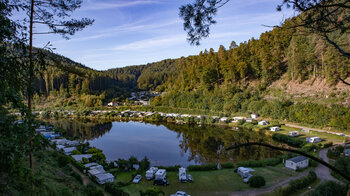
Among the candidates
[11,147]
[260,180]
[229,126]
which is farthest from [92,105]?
[11,147]

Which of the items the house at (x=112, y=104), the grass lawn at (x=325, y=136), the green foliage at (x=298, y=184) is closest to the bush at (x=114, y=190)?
the green foliage at (x=298, y=184)

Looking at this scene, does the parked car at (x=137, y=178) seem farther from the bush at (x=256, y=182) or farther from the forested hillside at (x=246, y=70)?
the forested hillside at (x=246, y=70)

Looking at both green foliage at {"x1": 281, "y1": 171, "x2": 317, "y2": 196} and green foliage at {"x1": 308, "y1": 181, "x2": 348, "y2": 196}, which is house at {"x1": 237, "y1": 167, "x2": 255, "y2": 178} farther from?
green foliage at {"x1": 308, "y1": 181, "x2": 348, "y2": 196}

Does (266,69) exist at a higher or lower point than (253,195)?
higher

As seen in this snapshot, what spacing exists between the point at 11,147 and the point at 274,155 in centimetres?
1776

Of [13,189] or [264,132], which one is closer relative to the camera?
[13,189]

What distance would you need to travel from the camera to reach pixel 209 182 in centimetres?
1123

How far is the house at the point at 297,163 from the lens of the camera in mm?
12431

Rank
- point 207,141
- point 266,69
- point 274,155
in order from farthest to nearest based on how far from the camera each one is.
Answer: point 266,69 → point 207,141 → point 274,155

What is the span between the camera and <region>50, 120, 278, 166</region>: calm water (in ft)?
55.4

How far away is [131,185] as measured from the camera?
1120 cm

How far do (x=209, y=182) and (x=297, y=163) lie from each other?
5.80 metres

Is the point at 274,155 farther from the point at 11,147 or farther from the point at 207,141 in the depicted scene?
the point at 11,147

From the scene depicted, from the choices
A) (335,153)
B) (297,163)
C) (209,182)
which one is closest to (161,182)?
(209,182)
